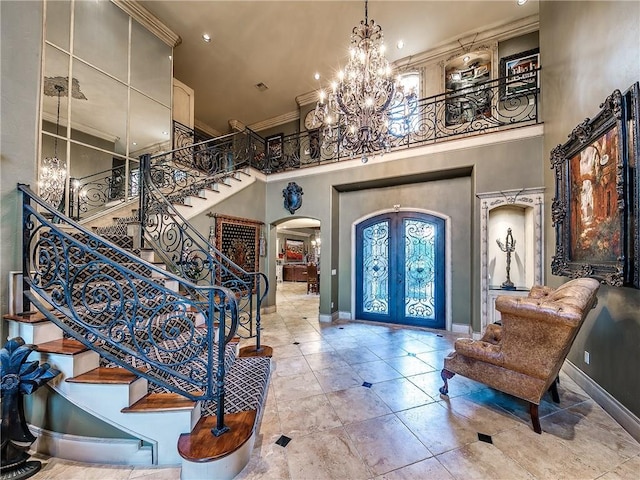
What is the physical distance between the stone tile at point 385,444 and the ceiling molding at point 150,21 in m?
7.56

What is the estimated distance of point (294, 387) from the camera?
114 inches

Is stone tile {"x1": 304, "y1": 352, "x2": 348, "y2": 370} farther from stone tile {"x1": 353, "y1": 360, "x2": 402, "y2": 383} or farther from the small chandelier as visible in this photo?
the small chandelier

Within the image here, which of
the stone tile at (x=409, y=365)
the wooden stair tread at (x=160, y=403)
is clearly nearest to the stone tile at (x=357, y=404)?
the stone tile at (x=409, y=365)

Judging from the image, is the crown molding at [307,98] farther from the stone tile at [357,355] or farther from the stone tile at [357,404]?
the stone tile at [357,404]

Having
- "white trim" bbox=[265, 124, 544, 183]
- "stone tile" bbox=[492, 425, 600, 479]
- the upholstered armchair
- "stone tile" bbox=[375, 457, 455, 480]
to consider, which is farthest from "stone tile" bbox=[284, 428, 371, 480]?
"white trim" bbox=[265, 124, 544, 183]

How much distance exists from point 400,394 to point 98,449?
8.67 feet

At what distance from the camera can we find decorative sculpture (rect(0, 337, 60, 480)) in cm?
166

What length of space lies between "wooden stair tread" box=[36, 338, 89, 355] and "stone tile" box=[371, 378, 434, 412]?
8.85 ft

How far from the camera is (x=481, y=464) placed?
1.82m

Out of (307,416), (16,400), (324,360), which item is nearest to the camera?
(16,400)

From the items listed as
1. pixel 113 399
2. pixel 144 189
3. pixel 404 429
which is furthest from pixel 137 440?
pixel 144 189

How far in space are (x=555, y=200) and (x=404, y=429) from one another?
3.52 m

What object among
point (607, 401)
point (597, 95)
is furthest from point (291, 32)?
point (607, 401)

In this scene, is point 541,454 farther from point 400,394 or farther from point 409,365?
point 409,365
